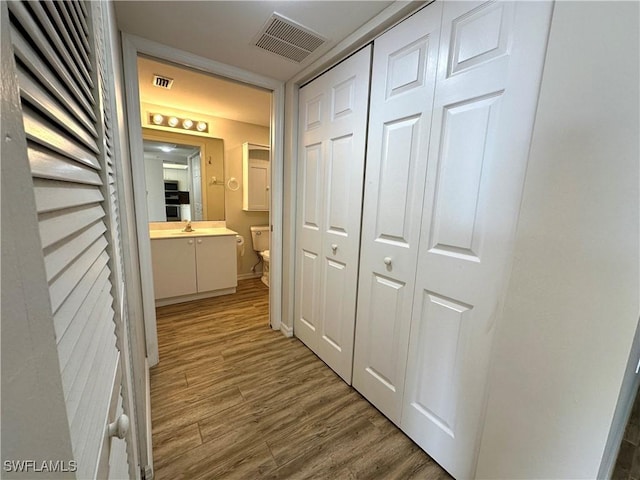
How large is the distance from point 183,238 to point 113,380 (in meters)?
2.64

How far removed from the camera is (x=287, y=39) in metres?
1.55

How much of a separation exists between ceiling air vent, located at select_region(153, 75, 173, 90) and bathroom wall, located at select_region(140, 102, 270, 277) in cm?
79

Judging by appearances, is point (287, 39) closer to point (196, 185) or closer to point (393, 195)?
point (393, 195)

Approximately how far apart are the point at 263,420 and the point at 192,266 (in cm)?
205

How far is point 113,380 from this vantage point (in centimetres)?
53

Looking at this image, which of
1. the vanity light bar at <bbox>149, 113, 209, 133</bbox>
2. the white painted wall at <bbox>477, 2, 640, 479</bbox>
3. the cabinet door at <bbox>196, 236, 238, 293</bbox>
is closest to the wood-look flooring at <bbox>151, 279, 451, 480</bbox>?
the white painted wall at <bbox>477, 2, 640, 479</bbox>

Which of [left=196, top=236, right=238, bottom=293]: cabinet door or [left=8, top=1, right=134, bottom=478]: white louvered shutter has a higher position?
[left=8, top=1, right=134, bottom=478]: white louvered shutter

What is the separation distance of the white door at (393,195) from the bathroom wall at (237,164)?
2.63 metres

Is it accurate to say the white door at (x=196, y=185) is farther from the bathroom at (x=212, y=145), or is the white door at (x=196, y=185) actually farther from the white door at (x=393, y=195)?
the white door at (x=393, y=195)

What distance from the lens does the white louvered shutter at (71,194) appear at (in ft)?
0.80

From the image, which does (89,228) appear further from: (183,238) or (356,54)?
(183,238)

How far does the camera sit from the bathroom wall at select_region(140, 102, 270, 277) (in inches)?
135

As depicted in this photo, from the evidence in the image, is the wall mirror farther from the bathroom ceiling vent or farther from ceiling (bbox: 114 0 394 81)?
the bathroom ceiling vent

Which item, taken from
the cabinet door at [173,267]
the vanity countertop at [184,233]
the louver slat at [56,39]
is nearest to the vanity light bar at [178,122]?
the vanity countertop at [184,233]
